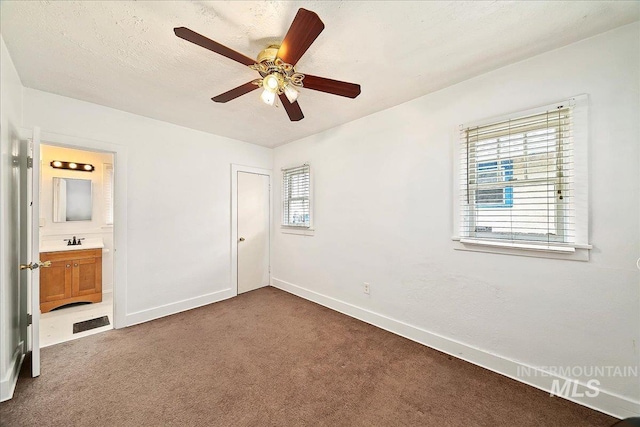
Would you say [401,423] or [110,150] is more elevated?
[110,150]

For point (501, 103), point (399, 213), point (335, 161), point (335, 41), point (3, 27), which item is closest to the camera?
point (3, 27)

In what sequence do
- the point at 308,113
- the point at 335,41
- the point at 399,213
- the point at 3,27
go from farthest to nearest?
the point at 308,113, the point at 399,213, the point at 335,41, the point at 3,27

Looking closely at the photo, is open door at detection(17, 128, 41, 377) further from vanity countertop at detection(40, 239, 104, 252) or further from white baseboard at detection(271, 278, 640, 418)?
white baseboard at detection(271, 278, 640, 418)

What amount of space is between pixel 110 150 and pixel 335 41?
2.75 meters

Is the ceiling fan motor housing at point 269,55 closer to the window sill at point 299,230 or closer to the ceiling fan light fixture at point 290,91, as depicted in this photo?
the ceiling fan light fixture at point 290,91

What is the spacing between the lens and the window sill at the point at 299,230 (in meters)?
3.57

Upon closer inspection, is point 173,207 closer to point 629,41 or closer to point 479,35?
point 479,35

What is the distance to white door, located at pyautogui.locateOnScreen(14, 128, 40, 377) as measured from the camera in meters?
1.81

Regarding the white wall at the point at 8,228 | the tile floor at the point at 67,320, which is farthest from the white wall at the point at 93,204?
the white wall at the point at 8,228

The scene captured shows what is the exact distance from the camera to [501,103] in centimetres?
195

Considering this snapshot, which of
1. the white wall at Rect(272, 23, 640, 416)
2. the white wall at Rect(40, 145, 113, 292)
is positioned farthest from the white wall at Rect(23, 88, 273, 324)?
the white wall at Rect(272, 23, 640, 416)

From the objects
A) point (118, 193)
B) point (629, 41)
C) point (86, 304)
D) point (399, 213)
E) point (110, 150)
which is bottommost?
point (86, 304)

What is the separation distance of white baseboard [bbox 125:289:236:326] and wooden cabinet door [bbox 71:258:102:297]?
1.25m

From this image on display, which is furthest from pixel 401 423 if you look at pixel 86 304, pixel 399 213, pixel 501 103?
pixel 86 304
